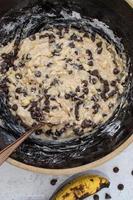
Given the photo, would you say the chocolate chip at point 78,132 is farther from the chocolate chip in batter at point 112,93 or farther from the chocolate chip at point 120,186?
the chocolate chip at point 120,186

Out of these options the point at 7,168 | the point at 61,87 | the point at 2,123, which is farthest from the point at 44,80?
the point at 7,168

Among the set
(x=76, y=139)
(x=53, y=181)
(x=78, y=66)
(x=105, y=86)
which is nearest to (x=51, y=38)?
(x=78, y=66)

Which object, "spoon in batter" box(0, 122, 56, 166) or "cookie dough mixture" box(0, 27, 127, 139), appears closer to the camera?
"spoon in batter" box(0, 122, 56, 166)

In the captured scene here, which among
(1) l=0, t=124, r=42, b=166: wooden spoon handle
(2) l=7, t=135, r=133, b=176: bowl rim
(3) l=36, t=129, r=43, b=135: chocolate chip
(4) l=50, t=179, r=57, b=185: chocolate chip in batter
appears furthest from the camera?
(4) l=50, t=179, r=57, b=185: chocolate chip in batter

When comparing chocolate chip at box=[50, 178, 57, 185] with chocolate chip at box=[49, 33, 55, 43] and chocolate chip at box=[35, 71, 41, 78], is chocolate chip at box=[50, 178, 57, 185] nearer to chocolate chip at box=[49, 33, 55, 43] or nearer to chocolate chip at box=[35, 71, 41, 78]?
chocolate chip at box=[35, 71, 41, 78]

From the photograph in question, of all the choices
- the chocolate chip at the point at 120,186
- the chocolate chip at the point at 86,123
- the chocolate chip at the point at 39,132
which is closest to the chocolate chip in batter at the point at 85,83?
the chocolate chip at the point at 86,123

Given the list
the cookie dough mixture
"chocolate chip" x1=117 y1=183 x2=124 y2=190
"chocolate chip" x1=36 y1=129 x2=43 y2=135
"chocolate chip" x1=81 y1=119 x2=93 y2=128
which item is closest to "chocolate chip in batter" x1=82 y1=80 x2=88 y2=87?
the cookie dough mixture

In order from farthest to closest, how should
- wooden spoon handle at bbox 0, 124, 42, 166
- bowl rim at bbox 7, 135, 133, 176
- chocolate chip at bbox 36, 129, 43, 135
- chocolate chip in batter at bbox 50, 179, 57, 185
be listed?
chocolate chip in batter at bbox 50, 179, 57, 185
chocolate chip at bbox 36, 129, 43, 135
bowl rim at bbox 7, 135, 133, 176
wooden spoon handle at bbox 0, 124, 42, 166
